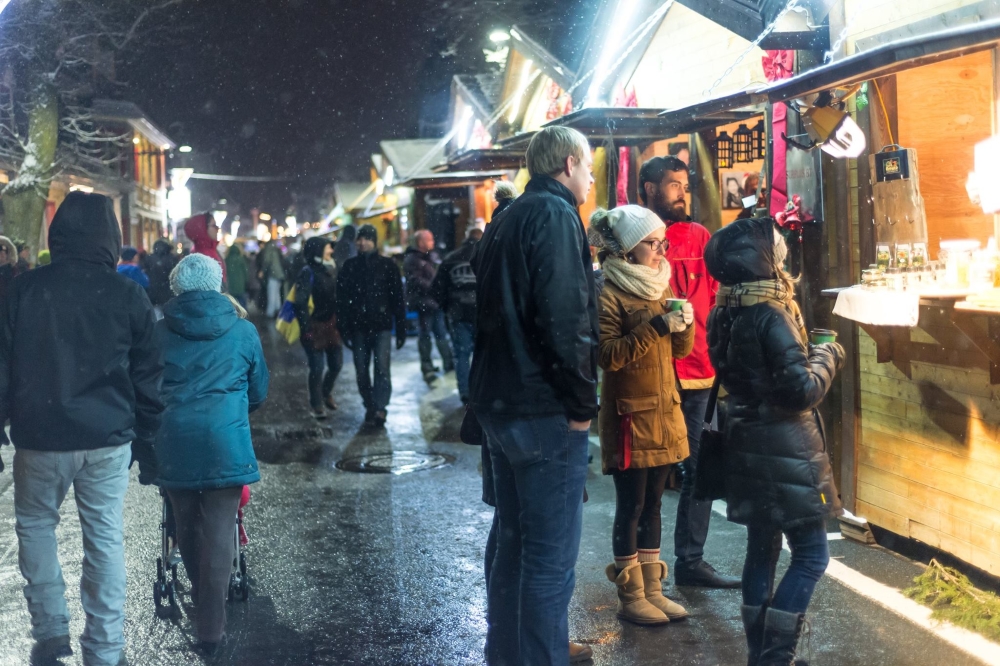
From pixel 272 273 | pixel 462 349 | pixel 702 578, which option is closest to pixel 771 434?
pixel 702 578

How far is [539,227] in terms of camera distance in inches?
142

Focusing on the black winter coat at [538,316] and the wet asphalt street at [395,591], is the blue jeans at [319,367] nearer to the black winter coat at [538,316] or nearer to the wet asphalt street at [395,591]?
the wet asphalt street at [395,591]

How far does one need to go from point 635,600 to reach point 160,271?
12.1 m

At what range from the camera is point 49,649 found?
15.0ft

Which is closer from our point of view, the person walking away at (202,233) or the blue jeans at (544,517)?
the blue jeans at (544,517)

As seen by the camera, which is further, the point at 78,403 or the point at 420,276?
the point at 420,276

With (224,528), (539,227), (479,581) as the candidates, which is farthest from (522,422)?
(479,581)

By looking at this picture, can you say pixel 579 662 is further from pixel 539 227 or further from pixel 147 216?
pixel 147 216

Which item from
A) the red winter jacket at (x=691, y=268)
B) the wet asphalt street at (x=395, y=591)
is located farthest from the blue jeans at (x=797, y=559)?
the red winter jacket at (x=691, y=268)

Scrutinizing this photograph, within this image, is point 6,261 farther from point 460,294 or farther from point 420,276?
point 420,276

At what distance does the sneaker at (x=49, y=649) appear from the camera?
14.9 ft

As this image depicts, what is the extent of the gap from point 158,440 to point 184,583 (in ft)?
5.03

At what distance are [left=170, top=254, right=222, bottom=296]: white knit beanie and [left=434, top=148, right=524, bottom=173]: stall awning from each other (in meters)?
9.83

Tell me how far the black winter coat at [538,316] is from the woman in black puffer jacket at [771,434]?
2.35 feet
